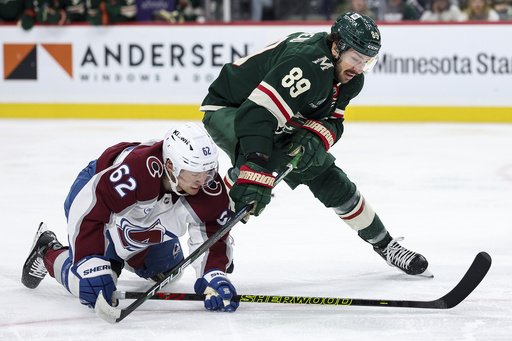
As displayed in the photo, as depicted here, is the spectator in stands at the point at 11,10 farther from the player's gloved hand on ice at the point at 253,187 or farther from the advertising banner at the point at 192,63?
the player's gloved hand on ice at the point at 253,187

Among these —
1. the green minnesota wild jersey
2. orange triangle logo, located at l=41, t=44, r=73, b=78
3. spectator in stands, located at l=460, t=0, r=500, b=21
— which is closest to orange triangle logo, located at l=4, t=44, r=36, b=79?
orange triangle logo, located at l=41, t=44, r=73, b=78

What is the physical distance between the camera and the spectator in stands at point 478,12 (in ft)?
25.9

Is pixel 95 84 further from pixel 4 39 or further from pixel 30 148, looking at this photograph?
pixel 30 148

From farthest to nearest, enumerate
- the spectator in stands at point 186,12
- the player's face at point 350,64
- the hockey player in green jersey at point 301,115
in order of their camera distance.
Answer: the spectator in stands at point 186,12 → the player's face at point 350,64 → the hockey player in green jersey at point 301,115

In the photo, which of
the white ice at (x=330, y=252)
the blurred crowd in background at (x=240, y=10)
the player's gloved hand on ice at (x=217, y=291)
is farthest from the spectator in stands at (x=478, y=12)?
the player's gloved hand on ice at (x=217, y=291)

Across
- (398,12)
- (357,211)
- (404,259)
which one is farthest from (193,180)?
(398,12)

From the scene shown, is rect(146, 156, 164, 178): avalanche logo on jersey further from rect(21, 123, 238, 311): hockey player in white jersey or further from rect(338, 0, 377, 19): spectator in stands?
rect(338, 0, 377, 19): spectator in stands

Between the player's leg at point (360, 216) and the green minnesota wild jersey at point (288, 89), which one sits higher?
the green minnesota wild jersey at point (288, 89)

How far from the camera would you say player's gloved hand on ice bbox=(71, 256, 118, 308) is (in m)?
2.53

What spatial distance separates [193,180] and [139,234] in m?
0.33

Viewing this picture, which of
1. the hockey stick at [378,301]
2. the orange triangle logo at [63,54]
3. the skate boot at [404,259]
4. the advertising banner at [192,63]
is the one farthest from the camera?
the orange triangle logo at [63,54]

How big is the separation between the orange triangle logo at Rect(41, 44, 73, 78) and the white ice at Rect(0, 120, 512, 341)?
5.64 ft

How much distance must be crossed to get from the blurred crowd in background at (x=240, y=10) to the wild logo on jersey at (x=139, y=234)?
563 centimetres

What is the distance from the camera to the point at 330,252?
3.53 meters
